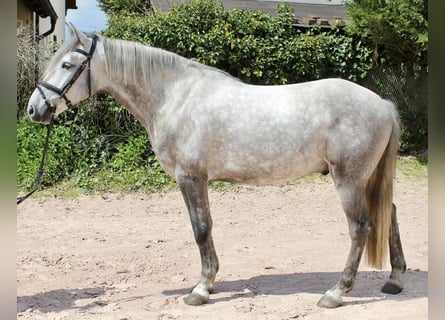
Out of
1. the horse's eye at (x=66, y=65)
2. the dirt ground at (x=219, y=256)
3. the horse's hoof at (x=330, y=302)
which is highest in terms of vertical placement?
the horse's eye at (x=66, y=65)

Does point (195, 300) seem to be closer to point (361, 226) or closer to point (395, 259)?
point (361, 226)

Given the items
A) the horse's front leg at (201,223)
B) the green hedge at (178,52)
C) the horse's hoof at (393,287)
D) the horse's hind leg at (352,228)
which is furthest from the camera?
the green hedge at (178,52)

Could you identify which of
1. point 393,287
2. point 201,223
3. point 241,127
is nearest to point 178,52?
point 241,127

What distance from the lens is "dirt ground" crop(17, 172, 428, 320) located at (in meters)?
3.45

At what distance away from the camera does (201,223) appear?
11.7 feet

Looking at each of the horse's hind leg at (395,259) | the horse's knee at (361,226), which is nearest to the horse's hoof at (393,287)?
the horse's hind leg at (395,259)

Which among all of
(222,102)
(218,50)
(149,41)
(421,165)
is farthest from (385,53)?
(222,102)

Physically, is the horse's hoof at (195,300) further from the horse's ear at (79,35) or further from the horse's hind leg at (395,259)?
the horse's ear at (79,35)

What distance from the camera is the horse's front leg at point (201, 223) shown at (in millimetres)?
3502

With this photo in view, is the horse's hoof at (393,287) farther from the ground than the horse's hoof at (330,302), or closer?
closer

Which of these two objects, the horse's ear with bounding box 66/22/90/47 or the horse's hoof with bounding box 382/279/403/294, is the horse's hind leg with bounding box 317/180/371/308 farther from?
the horse's ear with bounding box 66/22/90/47

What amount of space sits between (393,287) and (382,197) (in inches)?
29.8

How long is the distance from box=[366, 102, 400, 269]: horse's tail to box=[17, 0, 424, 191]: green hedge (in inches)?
190

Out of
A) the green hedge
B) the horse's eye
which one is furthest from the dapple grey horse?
the green hedge
